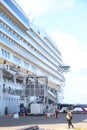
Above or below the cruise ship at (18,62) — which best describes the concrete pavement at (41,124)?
below

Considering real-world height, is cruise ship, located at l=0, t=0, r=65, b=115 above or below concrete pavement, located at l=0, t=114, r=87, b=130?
above

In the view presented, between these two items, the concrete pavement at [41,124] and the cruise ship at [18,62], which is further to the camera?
the cruise ship at [18,62]

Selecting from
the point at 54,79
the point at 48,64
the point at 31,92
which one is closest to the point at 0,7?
the point at 31,92

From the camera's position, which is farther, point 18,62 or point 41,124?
point 18,62

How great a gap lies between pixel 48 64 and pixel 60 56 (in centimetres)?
2315

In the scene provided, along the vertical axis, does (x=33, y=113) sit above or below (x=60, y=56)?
below

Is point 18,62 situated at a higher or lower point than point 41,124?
higher

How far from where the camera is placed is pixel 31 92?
6606 cm

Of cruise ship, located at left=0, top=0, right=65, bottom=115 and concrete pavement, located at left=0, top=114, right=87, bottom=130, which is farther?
cruise ship, located at left=0, top=0, right=65, bottom=115

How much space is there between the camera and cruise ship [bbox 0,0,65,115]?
60.5 m

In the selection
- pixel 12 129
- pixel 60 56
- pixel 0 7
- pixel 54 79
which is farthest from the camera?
pixel 60 56

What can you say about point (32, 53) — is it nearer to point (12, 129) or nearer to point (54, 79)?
point (54, 79)

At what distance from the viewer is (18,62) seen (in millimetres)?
67625

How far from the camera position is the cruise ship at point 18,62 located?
60469 mm
